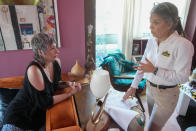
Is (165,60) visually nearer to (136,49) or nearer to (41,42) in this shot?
(41,42)

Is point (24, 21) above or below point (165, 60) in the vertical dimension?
above

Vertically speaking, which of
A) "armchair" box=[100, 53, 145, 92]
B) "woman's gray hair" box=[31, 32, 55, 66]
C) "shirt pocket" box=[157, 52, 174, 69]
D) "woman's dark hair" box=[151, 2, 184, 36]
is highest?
"woman's dark hair" box=[151, 2, 184, 36]

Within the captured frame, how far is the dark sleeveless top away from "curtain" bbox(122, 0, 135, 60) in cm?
217

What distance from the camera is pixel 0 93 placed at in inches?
55.7

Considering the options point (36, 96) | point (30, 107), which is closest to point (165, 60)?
point (36, 96)

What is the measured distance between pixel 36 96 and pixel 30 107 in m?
0.18

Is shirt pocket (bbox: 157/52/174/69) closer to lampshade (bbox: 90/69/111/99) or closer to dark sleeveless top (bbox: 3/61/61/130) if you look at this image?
lampshade (bbox: 90/69/111/99)

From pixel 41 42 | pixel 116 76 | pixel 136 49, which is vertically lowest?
pixel 116 76

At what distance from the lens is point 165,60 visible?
97 centimetres

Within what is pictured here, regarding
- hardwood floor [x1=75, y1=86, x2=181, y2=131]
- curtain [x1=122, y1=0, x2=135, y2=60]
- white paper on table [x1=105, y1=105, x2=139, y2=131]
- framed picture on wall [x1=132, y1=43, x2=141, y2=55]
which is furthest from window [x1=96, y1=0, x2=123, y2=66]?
white paper on table [x1=105, y1=105, x2=139, y2=131]

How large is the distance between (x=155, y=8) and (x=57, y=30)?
1386 millimetres

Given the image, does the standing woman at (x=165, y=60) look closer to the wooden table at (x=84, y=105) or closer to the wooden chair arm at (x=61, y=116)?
the wooden table at (x=84, y=105)

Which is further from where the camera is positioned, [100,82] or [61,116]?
[61,116]

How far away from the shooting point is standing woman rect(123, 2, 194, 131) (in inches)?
33.9
